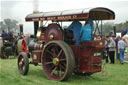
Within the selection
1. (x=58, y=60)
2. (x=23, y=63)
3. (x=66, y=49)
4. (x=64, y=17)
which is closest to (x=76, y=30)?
(x=64, y=17)

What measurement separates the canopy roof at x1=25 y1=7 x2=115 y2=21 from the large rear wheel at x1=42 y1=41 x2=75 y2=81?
713mm

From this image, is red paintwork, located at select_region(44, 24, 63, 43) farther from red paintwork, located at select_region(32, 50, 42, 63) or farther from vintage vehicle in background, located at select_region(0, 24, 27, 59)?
vintage vehicle in background, located at select_region(0, 24, 27, 59)

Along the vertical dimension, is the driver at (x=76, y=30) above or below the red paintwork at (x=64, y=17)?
below

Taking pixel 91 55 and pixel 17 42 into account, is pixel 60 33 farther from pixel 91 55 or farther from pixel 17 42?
pixel 17 42

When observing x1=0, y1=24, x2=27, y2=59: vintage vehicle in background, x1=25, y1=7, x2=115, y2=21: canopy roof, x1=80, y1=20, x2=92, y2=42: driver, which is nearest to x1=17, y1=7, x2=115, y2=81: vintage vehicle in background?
x1=25, y1=7, x2=115, y2=21: canopy roof

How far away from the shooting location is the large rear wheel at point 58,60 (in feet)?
18.8

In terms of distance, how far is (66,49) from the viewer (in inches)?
228

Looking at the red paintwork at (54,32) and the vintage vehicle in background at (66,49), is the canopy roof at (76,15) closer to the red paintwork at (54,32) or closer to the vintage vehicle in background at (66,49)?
the vintage vehicle in background at (66,49)

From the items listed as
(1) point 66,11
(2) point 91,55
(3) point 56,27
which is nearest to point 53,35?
(3) point 56,27

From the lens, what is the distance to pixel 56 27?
20.8 ft

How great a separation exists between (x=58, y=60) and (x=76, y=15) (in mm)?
1310

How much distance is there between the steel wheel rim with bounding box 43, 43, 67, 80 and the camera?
20.0 feet

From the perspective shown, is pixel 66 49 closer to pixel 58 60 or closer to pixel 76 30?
pixel 58 60

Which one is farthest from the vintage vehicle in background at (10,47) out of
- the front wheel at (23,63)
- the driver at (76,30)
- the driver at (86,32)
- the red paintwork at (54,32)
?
the driver at (86,32)
